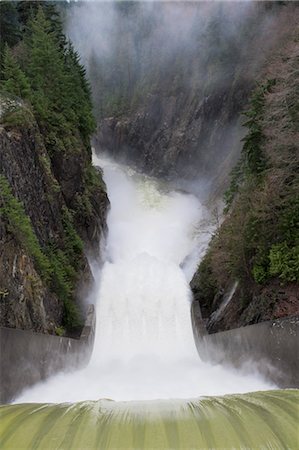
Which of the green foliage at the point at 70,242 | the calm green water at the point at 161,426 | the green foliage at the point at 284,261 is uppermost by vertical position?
the green foliage at the point at 70,242

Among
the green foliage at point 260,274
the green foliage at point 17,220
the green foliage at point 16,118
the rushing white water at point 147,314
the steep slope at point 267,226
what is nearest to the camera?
the rushing white water at point 147,314

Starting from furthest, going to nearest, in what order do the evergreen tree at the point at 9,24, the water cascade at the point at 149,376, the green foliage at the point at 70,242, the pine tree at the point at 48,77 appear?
the evergreen tree at the point at 9,24 < the pine tree at the point at 48,77 < the green foliage at the point at 70,242 < the water cascade at the point at 149,376

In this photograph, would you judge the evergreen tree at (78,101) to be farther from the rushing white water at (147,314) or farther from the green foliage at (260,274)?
the green foliage at (260,274)

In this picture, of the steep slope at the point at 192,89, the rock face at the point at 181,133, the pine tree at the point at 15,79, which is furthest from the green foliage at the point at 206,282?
the rock face at the point at 181,133

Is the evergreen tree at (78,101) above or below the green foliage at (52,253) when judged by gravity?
above

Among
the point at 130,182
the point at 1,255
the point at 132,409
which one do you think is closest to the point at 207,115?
the point at 130,182

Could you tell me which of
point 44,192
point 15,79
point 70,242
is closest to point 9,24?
point 15,79

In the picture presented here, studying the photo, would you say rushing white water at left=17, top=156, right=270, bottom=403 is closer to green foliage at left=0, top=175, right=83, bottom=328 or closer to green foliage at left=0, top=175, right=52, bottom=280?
green foliage at left=0, top=175, right=83, bottom=328

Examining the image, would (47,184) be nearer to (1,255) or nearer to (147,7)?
(1,255)

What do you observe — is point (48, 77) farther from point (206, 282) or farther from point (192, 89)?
point (192, 89)
